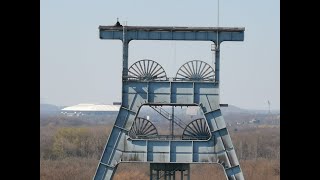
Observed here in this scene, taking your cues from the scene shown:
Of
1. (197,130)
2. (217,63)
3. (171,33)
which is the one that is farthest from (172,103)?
(171,33)

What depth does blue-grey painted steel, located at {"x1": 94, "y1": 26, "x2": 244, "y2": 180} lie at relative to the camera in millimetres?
22859

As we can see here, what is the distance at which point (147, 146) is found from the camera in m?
23.0

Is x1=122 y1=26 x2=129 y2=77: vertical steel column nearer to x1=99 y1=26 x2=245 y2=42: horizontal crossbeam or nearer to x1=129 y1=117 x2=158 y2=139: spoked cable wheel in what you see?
x1=99 y1=26 x2=245 y2=42: horizontal crossbeam

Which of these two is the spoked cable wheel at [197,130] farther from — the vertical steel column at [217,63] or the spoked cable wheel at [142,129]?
the vertical steel column at [217,63]

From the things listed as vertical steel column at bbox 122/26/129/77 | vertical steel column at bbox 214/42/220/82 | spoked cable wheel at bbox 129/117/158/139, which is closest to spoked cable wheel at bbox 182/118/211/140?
spoked cable wheel at bbox 129/117/158/139

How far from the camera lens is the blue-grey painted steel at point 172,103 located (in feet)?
75.0

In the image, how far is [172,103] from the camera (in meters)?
22.7

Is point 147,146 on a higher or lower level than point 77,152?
higher
